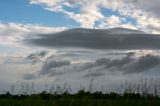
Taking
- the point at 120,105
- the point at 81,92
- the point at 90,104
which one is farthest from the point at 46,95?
the point at 90,104

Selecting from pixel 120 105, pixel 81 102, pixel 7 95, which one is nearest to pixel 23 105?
pixel 81 102

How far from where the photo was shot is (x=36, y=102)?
105ft

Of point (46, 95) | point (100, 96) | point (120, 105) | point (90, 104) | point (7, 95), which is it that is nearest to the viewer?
point (90, 104)

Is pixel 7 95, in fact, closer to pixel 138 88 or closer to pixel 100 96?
pixel 100 96

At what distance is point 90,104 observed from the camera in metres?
29.7

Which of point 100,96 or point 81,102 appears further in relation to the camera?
point 100,96

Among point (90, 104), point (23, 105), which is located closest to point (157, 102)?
point (90, 104)

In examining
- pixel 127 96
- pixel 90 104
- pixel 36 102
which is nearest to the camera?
pixel 90 104

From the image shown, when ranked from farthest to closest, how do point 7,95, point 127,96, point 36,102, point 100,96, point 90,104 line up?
point 7,95, point 100,96, point 127,96, point 36,102, point 90,104

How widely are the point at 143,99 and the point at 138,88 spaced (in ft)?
10.9

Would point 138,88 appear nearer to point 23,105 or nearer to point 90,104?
point 90,104

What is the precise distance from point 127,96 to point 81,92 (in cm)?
417

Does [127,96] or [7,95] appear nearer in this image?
[127,96]

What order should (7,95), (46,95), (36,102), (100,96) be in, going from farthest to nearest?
(7,95), (100,96), (46,95), (36,102)
